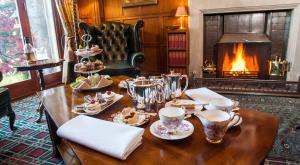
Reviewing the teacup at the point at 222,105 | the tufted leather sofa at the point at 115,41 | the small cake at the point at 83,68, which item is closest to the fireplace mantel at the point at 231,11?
the tufted leather sofa at the point at 115,41

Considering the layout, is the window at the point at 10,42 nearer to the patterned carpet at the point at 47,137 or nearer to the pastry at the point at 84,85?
the patterned carpet at the point at 47,137

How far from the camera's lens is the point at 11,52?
334cm

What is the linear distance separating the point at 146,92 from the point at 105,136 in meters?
0.41

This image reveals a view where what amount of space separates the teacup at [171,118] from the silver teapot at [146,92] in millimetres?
261

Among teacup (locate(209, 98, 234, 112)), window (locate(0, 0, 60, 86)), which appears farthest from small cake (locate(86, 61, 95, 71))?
window (locate(0, 0, 60, 86))

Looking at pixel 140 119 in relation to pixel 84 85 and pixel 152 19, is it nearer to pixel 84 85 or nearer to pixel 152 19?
pixel 84 85

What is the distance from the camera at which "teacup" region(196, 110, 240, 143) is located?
85 cm

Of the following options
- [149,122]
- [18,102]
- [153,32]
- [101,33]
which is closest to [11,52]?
[18,102]

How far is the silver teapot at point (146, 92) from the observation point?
124 cm

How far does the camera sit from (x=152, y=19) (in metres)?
3.86

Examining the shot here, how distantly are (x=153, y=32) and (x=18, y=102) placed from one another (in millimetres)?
2523

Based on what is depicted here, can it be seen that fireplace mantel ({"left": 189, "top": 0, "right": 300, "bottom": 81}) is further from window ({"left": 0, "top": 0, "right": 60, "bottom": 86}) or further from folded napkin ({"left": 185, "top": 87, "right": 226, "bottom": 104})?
window ({"left": 0, "top": 0, "right": 60, "bottom": 86})

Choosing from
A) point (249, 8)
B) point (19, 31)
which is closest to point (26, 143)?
point (19, 31)

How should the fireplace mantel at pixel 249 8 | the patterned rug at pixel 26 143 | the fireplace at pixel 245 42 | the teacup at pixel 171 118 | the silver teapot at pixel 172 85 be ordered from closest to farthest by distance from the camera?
the teacup at pixel 171 118, the silver teapot at pixel 172 85, the patterned rug at pixel 26 143, the fireplace mantel at pixel 249 8, the fireplace at pixel 245 42
